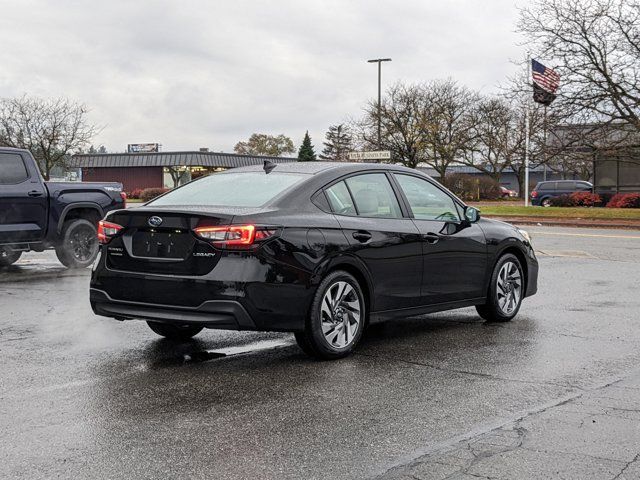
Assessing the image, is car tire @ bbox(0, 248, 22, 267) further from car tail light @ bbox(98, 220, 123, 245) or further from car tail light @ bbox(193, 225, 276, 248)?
car tail light @ bbox(193, 225, 276, 248)

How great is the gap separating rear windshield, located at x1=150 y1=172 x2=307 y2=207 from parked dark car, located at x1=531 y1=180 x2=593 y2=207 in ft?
136

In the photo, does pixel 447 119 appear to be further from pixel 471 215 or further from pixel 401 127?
pixel 471 215

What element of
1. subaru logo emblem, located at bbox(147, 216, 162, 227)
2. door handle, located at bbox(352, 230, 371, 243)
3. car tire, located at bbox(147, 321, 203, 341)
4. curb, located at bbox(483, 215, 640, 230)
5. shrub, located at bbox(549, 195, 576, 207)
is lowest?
car tire, located at bbox(147, 321, 203, 341)

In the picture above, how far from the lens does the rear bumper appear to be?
5.54 metres

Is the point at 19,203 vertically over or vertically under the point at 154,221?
over

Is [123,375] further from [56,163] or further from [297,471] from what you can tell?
[56,163]

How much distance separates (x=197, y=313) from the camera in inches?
221

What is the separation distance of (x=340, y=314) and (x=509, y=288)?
2.58m

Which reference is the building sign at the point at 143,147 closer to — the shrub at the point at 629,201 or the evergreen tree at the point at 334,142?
the evergreen tree at the point at 334,142

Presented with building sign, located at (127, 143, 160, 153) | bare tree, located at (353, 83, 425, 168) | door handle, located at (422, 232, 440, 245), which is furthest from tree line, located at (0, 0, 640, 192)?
building sign, located at (127, 143, 160, 153)

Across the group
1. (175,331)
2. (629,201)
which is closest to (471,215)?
(175,331)

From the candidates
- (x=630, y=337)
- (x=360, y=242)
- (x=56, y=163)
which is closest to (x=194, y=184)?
(x=360, y=242)

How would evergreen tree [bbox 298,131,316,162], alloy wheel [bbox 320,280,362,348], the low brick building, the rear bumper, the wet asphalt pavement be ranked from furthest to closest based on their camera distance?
1. evergreen tree [bbox 298,131,316,162]
2. the low brick building
3. alloy wheel [bbox 320,280,362,348]
4. the rear bumper
5. the wet asphalt pavement

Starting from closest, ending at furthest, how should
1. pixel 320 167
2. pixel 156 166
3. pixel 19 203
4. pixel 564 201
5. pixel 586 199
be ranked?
1. pixel 320 167
2. pixel 19 203
3. pixel 586 199
4. pixel 564 201
5. pixel 156 166
